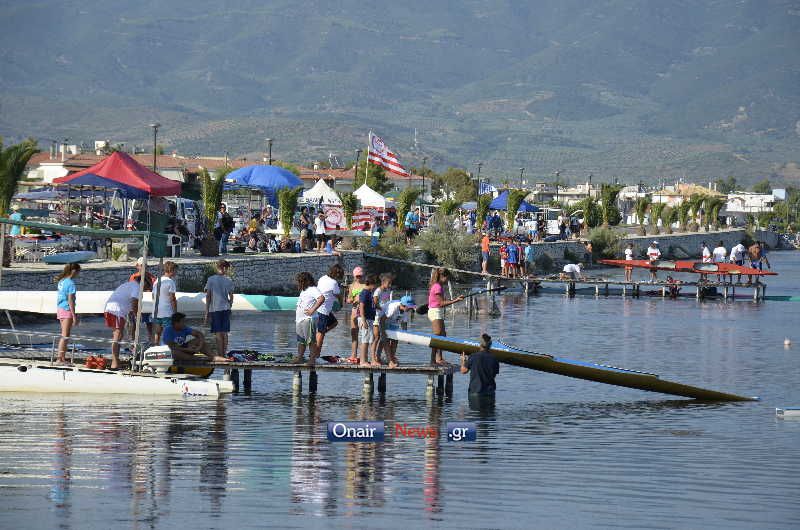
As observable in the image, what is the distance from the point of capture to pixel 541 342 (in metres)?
31.3

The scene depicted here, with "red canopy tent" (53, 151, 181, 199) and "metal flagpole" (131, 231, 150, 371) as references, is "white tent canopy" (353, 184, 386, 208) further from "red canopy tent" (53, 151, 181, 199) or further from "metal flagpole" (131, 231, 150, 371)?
"metal flagpole" (131, 231, 150, 371)

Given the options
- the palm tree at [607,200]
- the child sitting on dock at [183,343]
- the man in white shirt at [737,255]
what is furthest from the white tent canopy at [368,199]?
the child sitting on dock at [183,343]

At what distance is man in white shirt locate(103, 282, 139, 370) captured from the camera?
64.3 feet

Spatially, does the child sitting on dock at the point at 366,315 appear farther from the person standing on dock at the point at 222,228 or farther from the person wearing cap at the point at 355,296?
the person standing on dock at the point at 222,228

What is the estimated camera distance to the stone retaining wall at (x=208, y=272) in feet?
98.2

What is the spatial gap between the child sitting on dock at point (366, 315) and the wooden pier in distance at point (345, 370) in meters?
0.30

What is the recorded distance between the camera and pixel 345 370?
1972cm

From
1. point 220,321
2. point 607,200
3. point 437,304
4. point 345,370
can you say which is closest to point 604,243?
point 607,200

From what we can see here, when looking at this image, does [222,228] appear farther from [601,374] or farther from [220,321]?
[601,374]

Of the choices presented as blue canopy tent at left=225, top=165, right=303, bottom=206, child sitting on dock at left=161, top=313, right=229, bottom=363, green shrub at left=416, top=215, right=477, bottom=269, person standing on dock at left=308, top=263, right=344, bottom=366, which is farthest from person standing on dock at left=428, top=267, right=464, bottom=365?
green shrub at left=416, top=215, right=477, bottom=269

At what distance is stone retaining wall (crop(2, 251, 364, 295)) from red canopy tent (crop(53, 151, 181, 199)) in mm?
1993

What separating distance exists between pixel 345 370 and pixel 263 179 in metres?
26.8

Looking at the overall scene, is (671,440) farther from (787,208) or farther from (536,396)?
(787,208)

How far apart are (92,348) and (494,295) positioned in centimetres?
2214
